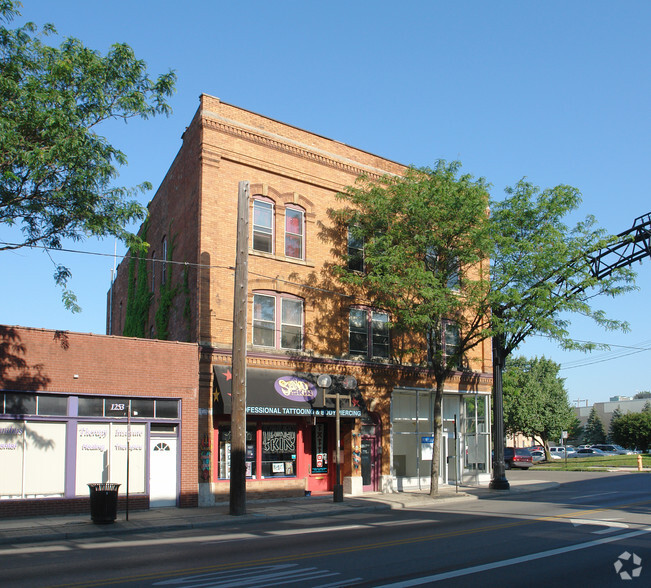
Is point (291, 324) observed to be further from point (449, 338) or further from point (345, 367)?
point (449, 338)

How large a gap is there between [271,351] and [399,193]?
7.41m

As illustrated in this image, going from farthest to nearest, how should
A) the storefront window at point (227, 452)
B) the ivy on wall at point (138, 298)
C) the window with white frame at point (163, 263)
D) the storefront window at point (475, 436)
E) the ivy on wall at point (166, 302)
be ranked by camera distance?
the storefront window at point (475, 436), the ivy on wall at point (138, 298), the window with white frame at point (163, 263), the ivy on wall at point (166, 302), the storefront window at point (227, 452)

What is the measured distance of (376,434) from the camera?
84.8ft

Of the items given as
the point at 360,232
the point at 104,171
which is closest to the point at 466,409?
the point at 360,232

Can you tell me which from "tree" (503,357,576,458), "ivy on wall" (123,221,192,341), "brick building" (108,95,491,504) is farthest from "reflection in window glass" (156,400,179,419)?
"tree" (503,357,576,458)

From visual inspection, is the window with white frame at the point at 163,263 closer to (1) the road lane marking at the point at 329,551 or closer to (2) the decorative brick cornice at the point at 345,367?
(2) the decorative brick cornice at the point at 345,367

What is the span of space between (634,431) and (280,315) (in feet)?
242

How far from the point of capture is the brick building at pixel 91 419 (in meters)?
18.0

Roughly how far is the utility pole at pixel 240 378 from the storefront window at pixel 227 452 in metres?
3.20

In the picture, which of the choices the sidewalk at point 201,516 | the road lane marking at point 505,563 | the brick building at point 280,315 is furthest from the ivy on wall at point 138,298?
the road lane marking at point 505,563

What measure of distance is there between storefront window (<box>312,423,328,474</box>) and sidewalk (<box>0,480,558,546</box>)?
1.26 m

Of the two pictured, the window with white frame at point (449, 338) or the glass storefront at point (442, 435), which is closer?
the glass storefront at point (442, 435)

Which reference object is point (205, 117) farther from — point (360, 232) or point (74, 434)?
point (74, 434)

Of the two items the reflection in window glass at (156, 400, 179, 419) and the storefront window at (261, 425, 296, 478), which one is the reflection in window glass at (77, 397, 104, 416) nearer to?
the reflection in window glass at (156, 400, 179, 419)
